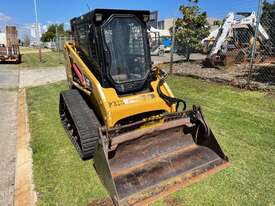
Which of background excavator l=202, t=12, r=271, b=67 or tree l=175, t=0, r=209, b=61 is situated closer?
background excavator l=202, t=12, r=271, b=67

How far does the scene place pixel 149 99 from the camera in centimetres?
377

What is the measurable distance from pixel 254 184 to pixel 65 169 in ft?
8.15

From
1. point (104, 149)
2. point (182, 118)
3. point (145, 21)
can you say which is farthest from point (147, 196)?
point (145, 21)

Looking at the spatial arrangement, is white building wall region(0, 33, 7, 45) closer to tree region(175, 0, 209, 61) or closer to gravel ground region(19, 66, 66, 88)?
gravel ground region(19, 66, 66, 88)

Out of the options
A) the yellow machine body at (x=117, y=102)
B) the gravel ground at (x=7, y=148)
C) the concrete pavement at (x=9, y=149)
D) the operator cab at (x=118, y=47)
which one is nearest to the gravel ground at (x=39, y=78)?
the concrete pavement at (x=9, y=149)

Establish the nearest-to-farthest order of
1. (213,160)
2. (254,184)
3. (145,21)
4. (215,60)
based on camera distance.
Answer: (254,184)
(213,160)
(145,21)
(215,60)

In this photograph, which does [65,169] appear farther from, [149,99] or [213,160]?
[213,160]

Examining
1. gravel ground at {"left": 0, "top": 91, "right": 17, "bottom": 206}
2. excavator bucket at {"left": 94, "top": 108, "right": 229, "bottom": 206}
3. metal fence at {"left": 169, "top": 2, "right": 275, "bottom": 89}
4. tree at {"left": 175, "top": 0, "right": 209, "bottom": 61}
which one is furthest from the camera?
tree at {"left": 175, "top": 0, "right": 209, "bottom": 61}

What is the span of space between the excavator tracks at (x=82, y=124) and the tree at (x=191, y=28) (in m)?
12.4

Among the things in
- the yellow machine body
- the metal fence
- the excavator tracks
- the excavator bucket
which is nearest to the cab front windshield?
the yellow machine body

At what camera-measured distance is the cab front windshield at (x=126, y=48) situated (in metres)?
3.75

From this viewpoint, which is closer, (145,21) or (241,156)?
(241,156)

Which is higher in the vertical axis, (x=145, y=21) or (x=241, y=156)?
(x=145, y=21)

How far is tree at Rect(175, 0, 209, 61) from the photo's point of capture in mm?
15398
